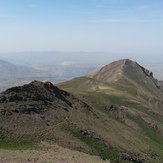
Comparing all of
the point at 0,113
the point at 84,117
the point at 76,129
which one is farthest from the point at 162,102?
the point at 0,113

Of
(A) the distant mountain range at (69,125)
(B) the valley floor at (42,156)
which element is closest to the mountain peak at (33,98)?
(A) the distant mountain range at (69,125)

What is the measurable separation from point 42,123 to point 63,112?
453 inches

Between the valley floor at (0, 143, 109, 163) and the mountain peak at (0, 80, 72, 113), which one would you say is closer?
the valley floor at (0, 143, 109, 163)

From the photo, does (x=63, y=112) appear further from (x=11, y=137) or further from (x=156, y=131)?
(x=156, y=131)

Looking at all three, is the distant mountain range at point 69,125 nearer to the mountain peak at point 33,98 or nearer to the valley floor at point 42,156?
the mountain peak at point 33,98

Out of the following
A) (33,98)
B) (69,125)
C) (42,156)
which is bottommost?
(69,125)

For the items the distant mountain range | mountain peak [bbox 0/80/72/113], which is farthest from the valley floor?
mountain peak [bbox 0/80/72/113]

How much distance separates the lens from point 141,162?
71562mm

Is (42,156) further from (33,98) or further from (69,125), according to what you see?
(33,98)

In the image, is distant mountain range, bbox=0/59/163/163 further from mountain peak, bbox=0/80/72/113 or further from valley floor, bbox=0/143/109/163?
valley floor, bbox=0/143/109/163

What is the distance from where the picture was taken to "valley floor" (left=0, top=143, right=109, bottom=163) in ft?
144

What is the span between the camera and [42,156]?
46812 mm

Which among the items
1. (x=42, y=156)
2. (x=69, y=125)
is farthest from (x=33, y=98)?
(x=42, y=156)

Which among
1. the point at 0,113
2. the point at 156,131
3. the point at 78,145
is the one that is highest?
the point at 0,113
